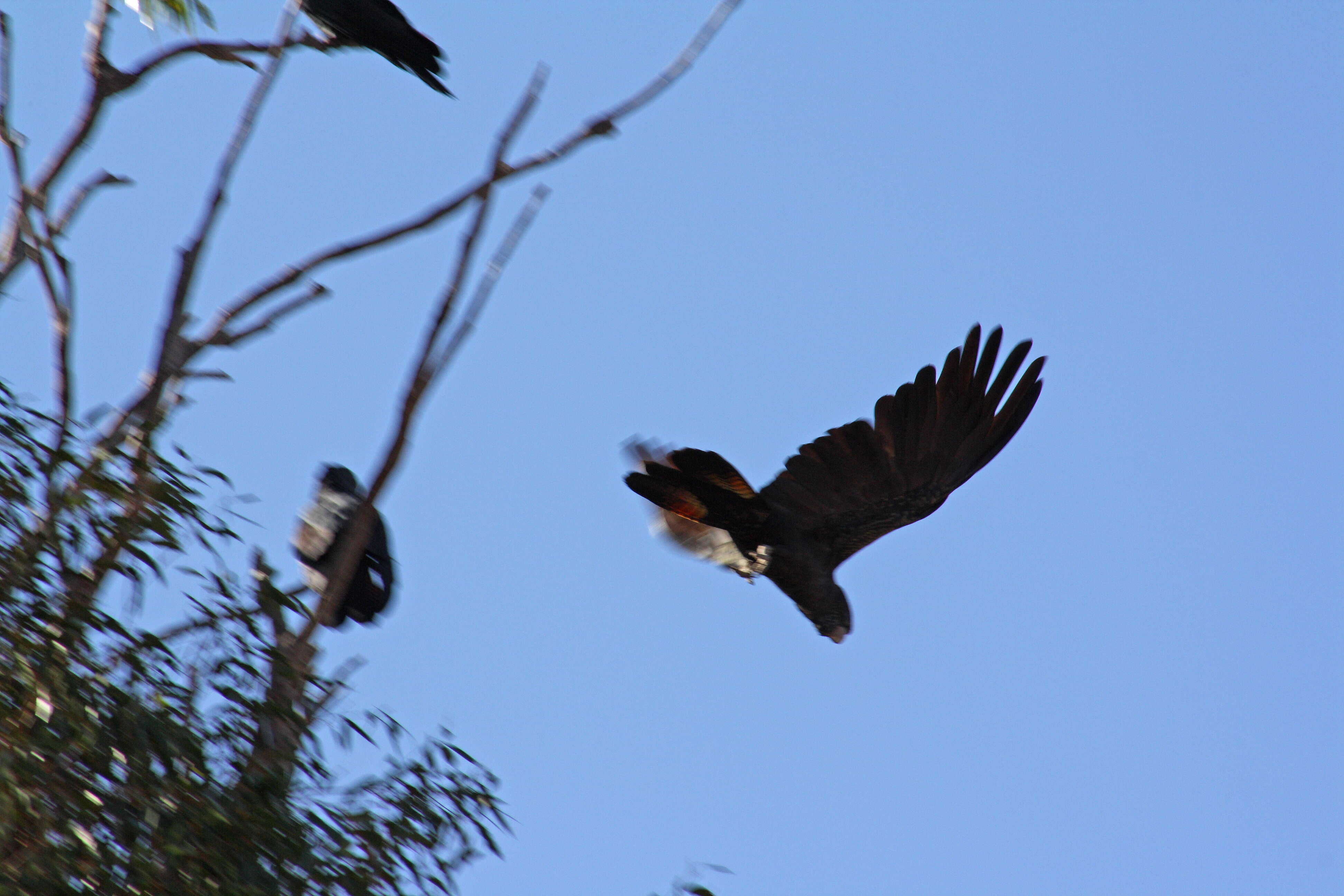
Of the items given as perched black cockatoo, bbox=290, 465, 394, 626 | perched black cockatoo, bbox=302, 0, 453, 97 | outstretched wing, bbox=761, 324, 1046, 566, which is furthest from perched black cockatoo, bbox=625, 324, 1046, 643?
perched black cockatoo, bbox=302, 0, 453, 97

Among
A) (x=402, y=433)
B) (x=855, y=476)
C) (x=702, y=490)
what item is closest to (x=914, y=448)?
(x=855, y=476)

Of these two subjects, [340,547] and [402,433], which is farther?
[340,547]

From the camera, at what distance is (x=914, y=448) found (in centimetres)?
393

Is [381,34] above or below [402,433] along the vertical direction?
above

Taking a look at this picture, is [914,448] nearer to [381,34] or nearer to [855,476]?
[855,476]

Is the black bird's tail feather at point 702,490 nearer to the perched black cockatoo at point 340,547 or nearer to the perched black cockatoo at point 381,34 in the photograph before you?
the perched black cockatoo at point 340,547

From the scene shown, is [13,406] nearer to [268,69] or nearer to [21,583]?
[21,583]

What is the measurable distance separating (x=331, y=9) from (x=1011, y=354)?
2.28 meters

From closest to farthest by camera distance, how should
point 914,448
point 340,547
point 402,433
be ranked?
point 402,433 → point 914,448 → point 340,547

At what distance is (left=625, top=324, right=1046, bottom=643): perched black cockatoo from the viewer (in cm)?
387

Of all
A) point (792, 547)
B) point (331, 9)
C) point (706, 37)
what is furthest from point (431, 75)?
point (792, 547)

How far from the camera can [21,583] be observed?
2.51 metres

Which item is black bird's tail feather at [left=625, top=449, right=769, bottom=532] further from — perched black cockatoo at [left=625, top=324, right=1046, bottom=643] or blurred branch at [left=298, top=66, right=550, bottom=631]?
blurred branch at [left=298, top=66, right=550, bottom=631]

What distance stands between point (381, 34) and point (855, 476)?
6.42 ft
